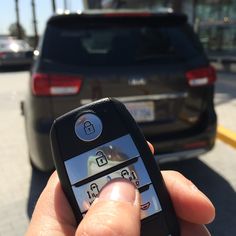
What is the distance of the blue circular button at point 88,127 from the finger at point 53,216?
167 millimetres

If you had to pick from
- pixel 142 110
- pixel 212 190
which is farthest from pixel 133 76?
pixel 212 190

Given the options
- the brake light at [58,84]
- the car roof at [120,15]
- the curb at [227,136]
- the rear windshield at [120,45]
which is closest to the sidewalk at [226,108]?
the curb at [227,136]

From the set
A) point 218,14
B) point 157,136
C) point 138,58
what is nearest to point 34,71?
point 138,58

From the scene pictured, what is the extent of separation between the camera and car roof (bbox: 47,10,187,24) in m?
3.67

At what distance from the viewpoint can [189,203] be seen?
1.10 m

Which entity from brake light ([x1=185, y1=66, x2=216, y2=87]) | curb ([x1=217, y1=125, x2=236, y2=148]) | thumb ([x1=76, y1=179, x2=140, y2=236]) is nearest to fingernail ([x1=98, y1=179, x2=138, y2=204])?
thumb ([x1=76, y1=179, x2=140, y2=236])

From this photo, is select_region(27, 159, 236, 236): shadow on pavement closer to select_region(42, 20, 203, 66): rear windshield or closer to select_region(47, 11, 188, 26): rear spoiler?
select_region(42, 20, 203, 66): rear windshield

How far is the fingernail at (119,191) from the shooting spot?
3.28ft

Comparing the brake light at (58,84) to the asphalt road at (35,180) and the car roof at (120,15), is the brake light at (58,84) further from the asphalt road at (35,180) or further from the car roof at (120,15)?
the asphalt road at (35,180)

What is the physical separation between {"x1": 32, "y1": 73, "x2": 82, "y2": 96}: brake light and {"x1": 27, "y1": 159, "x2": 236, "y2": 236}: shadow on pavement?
3.41 ft

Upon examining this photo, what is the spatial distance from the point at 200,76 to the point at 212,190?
3.38ft

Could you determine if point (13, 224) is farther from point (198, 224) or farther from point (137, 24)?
point (198, 224)

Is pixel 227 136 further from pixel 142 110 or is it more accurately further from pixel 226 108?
pixel 142 110

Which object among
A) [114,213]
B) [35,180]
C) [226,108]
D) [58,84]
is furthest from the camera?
[226,108]
